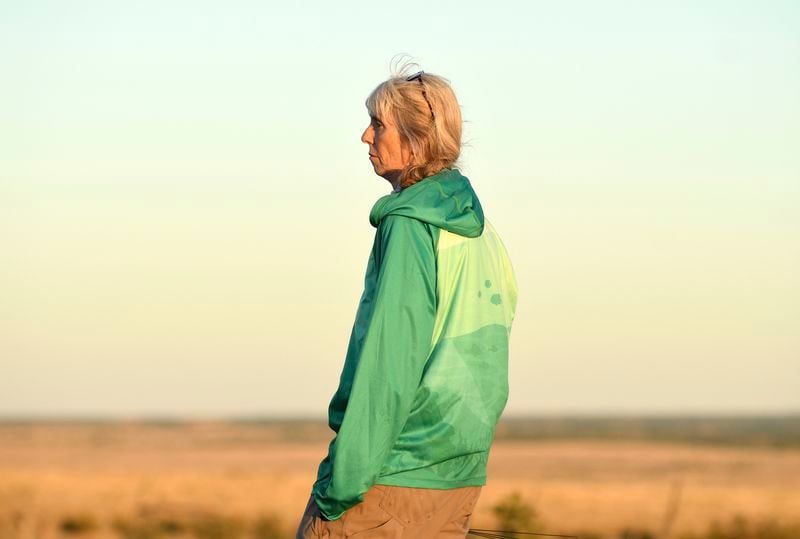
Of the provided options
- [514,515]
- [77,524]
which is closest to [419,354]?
[514,515]

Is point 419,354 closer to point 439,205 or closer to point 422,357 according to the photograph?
point 422,357

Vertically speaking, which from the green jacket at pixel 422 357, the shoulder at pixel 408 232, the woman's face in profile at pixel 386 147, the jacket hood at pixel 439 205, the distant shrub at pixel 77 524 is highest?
the woman's face in profile at pixel 386 147

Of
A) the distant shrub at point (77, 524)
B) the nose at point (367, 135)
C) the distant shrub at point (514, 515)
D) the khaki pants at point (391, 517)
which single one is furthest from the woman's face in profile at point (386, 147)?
the distant shrub at point (77, 524)

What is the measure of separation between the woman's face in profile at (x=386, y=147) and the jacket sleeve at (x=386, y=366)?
0.27 meters

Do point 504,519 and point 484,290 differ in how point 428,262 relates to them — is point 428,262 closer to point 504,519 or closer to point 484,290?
point 484,290

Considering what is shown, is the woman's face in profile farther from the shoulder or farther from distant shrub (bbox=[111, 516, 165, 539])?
distant shrub (bbox=[111, 516, 165, 539])

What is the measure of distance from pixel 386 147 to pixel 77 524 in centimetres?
1309

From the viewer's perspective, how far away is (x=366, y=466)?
3230 mm

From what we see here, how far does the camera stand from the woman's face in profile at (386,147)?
3.55 metres

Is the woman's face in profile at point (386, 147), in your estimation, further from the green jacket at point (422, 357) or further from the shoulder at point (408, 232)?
the shoulder at point (408, 232)

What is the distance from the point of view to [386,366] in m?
3.26

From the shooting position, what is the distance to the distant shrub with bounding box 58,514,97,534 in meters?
15.3

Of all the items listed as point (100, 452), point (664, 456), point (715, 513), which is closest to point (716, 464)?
point (664, 456)

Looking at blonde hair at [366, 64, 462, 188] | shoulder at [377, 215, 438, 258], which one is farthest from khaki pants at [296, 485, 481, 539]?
blonde hair at [366, 64, 462, 188]
